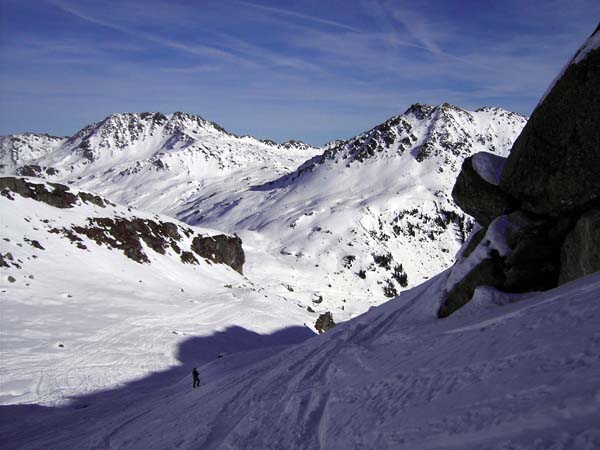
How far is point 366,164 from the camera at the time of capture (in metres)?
126

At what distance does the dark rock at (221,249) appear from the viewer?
194ft

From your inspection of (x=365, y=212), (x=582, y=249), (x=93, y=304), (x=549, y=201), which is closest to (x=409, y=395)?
(x=582, y=249)

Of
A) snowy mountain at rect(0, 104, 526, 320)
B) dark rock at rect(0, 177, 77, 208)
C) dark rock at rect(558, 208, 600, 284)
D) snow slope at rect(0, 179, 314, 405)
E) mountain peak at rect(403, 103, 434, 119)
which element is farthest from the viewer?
mountain peak at rect(403, 103, 434, 119)

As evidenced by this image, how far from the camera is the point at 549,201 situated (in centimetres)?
1145

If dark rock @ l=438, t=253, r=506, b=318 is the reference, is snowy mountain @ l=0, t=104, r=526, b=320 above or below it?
above

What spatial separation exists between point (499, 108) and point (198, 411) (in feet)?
583

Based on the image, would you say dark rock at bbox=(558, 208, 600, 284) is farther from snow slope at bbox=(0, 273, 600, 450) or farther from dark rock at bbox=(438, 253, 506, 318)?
dark rock at bbox=(438, 253, 506, 318)

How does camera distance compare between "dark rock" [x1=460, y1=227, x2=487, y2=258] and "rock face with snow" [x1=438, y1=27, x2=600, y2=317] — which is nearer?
"rock face with snow" [x1=438, y1=27, x2=600, y2=317]

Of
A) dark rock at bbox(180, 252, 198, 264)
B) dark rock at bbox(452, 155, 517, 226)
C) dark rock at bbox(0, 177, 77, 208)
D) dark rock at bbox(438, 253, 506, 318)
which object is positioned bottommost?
dark rock at bbox(438, 253, 506, 318)

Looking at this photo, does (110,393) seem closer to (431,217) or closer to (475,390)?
(475,390)

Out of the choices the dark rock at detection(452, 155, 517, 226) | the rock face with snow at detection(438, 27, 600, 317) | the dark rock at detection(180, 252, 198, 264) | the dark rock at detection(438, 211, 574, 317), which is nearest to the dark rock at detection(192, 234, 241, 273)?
the dark rock at detection(180, 252, 198, 264)

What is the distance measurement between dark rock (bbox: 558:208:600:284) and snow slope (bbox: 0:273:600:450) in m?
1.07

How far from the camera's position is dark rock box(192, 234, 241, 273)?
5909cm

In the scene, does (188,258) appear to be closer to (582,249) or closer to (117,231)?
(117,231)
